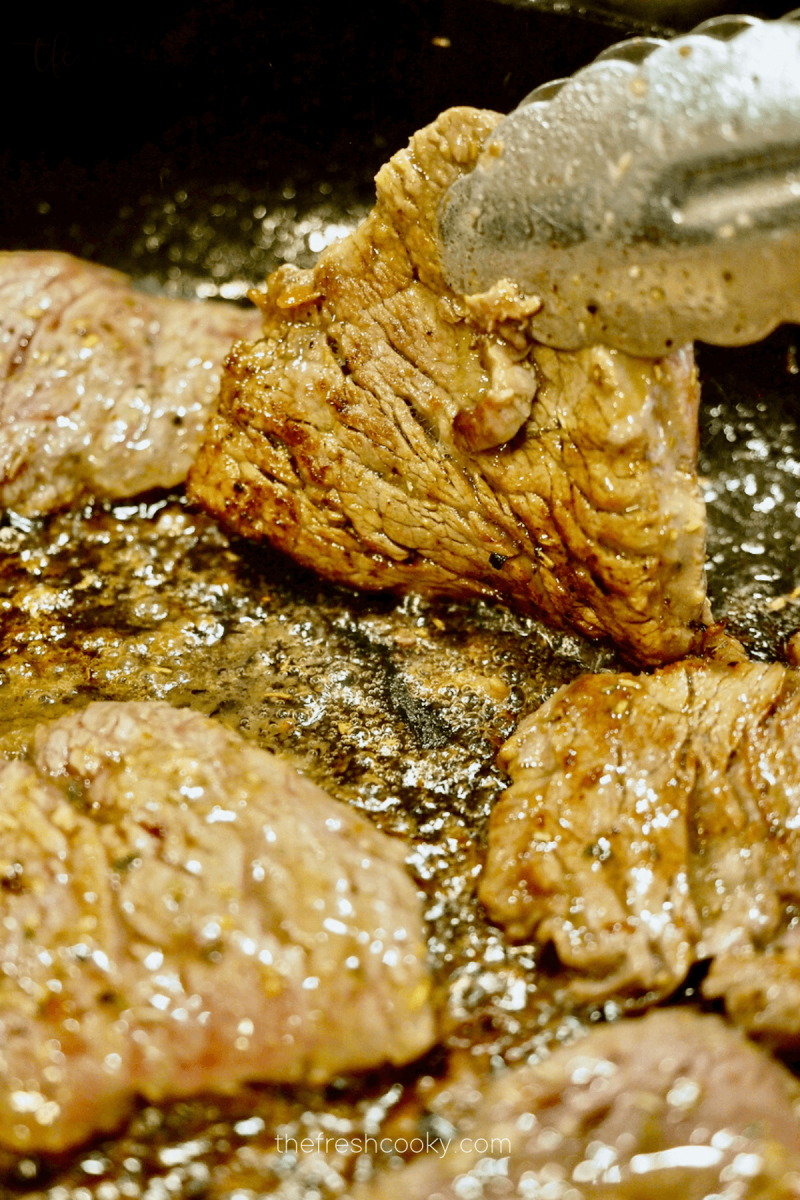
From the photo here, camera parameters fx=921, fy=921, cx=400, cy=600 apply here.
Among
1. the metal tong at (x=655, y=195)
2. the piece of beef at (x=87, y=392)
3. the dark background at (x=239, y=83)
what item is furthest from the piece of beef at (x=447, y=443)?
the dark background at (x=239, y=83)

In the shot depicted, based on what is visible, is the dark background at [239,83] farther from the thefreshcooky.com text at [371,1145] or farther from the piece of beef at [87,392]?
the thefreshcooky.com text at [371,1145]

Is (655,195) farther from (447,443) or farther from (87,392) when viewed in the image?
(87,392)

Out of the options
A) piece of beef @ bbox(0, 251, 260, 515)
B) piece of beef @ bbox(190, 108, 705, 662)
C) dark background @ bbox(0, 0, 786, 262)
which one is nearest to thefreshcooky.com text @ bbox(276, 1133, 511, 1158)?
piece of beef @ bbox(190, 108, 705, 662)

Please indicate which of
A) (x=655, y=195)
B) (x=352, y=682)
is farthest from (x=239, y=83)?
(x=352, y=682)

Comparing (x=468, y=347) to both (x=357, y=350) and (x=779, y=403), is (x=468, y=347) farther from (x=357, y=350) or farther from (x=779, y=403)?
(x=779, y=403)

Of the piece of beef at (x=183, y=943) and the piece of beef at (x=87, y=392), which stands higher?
the piece of beef at (x=87, y=392)

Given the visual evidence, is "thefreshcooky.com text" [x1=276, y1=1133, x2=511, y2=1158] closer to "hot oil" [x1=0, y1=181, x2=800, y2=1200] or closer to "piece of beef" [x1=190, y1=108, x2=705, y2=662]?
"hot oil" [x1=0, y1=181, x2=800, y2=1200]
